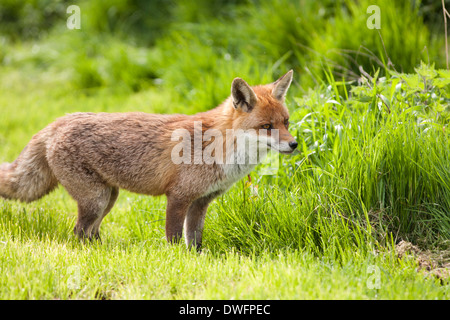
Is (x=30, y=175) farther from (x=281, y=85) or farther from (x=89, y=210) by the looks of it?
(x=281, y=85)

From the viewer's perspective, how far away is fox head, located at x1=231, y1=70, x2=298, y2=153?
15.1 feet

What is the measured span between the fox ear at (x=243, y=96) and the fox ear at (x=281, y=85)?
0.31 m

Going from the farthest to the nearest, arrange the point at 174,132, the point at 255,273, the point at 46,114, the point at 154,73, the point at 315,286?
1. the point at 154,73
2. the point at 46,114
3. the point at 174,132
4. the point at 255,273
5. the point at 315,286

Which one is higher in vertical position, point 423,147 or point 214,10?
point 214,10

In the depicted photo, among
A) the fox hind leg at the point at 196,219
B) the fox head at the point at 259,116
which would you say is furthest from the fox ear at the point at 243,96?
the fox hind leg at the point at 196,219

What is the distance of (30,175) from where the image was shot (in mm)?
5168

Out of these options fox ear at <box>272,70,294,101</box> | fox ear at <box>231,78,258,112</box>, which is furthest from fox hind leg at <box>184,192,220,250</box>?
fox ear at <box>272,70,294,101</box>

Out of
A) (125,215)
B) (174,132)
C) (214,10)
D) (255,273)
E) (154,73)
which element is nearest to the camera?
(255,273)

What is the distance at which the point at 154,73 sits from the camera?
10570 millimetres

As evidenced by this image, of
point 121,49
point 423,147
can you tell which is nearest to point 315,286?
point 423,147

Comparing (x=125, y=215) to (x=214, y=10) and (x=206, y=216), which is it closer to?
(x=206, y=216)

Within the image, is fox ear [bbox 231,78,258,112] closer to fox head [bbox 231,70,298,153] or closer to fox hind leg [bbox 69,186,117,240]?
fox head [bbox 231,70,298,153]

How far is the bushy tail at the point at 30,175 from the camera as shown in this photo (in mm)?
5168

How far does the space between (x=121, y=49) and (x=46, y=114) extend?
2.30 metres
